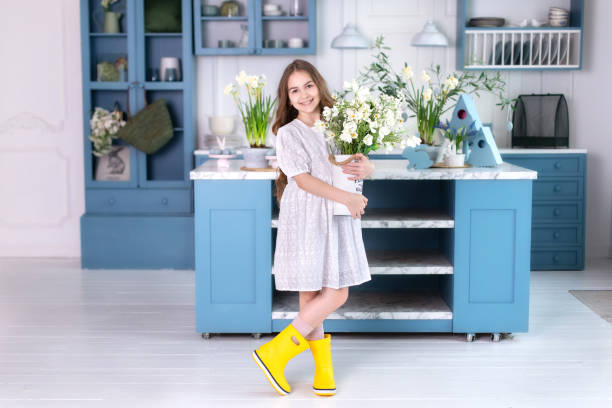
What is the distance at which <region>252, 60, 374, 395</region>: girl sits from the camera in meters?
3.06

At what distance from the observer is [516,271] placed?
12.4 ft

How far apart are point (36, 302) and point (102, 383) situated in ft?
5.27

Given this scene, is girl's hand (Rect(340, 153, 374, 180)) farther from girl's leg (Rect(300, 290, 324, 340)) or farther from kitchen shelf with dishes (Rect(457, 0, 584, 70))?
kitchen shelf with dishes (Rect(457, 0, 584, 70))

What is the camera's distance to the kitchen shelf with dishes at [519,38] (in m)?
5.69

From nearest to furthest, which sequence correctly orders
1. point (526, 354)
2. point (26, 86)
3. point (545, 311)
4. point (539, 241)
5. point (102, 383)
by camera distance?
point (102, 383)
point (526, 354)
point (545, 311)
point (539, 241)
point (26, 86)

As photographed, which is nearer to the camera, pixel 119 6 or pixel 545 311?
pixel 545 311

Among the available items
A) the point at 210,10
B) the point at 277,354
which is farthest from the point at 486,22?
the point at 277,354

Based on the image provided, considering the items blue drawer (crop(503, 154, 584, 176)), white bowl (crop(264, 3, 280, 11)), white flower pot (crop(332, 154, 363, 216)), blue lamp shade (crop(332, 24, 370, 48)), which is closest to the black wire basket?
blue drawer (crop(503, 154, 584, 176))

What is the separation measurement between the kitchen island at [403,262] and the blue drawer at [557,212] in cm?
189

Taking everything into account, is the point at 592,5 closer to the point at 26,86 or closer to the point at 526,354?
the point at 526,354

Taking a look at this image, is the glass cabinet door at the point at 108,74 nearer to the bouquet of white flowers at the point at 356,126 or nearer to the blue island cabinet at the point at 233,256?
the blue island cabinet at the point at 233,256

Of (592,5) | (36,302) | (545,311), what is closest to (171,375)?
(36,302)

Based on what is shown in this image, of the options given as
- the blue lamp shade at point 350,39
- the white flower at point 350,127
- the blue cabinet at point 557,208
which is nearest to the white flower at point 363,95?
the white flower at point 350,127

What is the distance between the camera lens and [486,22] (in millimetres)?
5699
